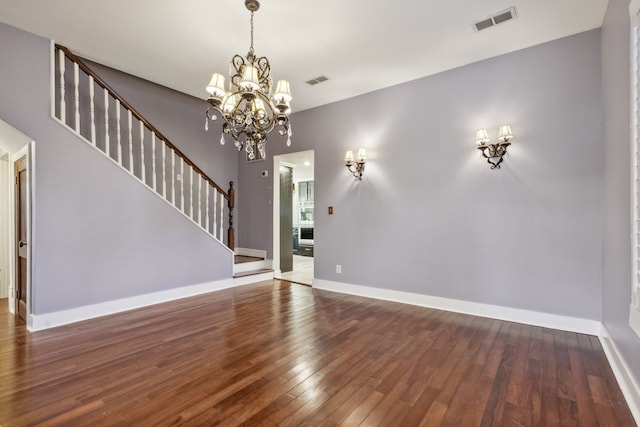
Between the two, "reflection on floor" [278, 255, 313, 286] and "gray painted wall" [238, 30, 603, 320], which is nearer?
"gray painted wall" [238, 30, 603, 320]

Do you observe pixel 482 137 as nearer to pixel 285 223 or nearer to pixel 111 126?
pixel 285 223

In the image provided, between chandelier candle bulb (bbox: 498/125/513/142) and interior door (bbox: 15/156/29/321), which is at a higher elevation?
chandelier candle bulb (bbox: 498/125/513/142)

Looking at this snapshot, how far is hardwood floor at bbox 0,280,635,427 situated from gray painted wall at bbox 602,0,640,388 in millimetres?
396

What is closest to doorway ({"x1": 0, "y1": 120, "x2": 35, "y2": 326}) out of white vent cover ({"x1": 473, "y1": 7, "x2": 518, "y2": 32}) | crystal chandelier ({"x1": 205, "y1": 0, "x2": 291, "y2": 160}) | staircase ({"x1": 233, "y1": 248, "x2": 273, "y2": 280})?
crystal chandelier ({"x1": 205, "y1": 0, "x2": 291, "y2": 160})

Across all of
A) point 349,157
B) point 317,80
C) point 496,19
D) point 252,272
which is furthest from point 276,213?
point 496,19

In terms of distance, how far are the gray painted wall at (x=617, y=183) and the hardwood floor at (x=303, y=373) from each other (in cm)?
40

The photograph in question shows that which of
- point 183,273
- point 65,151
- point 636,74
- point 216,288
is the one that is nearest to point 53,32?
point 65,151

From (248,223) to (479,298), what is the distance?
15.3ft

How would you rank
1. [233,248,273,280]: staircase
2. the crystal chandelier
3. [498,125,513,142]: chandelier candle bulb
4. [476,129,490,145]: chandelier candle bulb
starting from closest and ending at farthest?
the crystal chandelier
[498,125,513,142]: chandelier candle bulb
[476,129,490,145]: chandelier candle bulb
[233,248,273,280]: staircase

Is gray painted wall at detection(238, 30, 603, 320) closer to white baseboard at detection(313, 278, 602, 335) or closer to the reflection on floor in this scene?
white baseboard at detection(313, 278, 602, 335)

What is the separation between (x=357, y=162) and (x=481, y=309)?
269 cm

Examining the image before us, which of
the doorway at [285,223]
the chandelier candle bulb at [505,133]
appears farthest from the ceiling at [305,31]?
the doorway at [285,223]

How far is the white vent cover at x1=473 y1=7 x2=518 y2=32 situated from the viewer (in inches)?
113

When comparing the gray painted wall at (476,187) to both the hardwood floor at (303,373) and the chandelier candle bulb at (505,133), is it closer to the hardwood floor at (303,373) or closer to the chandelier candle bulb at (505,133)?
the chandelier candle bulb at (505,133)
